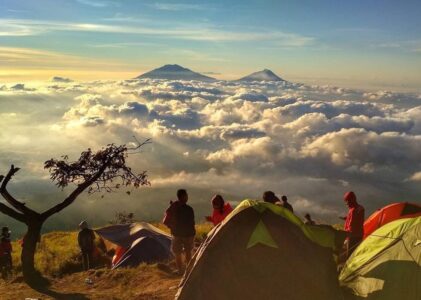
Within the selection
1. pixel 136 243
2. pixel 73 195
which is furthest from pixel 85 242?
pixel 73 195

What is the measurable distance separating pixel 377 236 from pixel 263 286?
255cm

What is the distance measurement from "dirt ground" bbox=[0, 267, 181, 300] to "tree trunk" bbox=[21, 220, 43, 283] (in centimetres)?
40

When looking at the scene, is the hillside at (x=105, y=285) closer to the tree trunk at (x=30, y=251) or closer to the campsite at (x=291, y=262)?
the tree trunk at (x=30, y=251)

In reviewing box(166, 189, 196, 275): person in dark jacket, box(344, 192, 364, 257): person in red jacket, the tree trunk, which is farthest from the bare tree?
box(344, 192, 364, 257): person in red jacket

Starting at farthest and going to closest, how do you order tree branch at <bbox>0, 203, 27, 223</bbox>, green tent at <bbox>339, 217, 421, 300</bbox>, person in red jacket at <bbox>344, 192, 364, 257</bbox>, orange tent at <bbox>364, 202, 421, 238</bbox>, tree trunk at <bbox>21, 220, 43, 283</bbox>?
1. tree trunk at <bbox>21, 220, 43, 283</bbox>
2. tree branch at <bbox>0, 203, 27, 223</bbox>
3. orange tent at <bbox>364, 202, 421, 238</bbox>
4. person in red jacket at <bbox>344, 192, 364, 257</bbox>
5. green tent at <bbox>339, 217, 421, 300</bbox>

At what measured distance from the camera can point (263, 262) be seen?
8.84 metres

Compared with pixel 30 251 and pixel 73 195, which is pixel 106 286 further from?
pixel 73 195

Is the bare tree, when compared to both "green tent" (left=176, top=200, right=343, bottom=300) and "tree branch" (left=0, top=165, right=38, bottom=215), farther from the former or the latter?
"green tent" (left=176, top=200, right=343, bottom=300)

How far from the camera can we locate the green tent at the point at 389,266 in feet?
27.4

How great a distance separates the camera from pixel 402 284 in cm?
837

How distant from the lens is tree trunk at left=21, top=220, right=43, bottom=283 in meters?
15.2

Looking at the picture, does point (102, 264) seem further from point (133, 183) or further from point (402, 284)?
point (402, 284)

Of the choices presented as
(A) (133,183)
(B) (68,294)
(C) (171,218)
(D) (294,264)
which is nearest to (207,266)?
(D) (294,264)

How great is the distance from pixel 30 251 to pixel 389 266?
1149 centimetres
